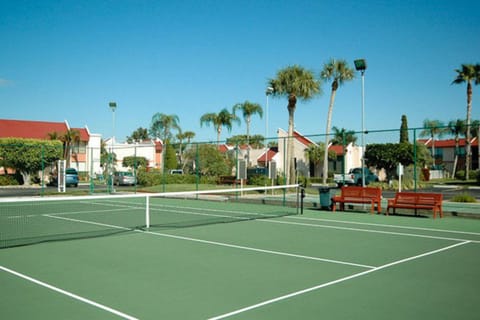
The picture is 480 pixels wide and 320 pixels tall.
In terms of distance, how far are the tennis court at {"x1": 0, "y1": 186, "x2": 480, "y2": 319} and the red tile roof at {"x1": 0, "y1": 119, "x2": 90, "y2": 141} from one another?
43.2 m

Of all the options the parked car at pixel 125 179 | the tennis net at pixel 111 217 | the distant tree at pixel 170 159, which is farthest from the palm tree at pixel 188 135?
the tennis net at pixel 111 217

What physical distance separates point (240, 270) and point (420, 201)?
10.2 metres

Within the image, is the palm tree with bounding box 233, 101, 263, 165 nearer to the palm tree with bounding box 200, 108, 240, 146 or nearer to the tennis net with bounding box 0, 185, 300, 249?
the palm tree with bounding box 200, 108, 240, 146

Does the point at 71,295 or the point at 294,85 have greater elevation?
the point at 294,85

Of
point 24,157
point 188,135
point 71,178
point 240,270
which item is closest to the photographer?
point 240,270

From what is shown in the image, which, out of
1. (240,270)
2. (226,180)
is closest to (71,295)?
(240,270)

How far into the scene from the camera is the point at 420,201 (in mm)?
16031

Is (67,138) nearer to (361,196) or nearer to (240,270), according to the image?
(361,196)

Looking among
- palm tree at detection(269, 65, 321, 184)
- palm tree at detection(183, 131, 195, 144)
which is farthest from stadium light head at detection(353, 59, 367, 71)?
palm tree at detection(183, 131, 195, 144)

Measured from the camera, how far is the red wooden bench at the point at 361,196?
17.1 metres

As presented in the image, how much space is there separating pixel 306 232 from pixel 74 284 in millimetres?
6766

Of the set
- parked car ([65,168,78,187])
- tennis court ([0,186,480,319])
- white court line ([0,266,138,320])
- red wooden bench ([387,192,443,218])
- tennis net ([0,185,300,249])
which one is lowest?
white court line ([0,266,138,320])

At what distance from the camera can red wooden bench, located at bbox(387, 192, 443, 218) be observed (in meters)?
15.6

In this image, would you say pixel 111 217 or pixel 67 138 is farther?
pixel 67 138
